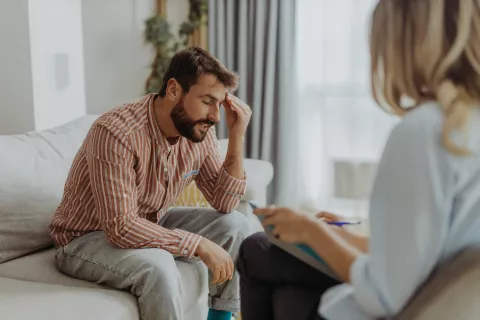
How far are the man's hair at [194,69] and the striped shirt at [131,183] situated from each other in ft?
0.40

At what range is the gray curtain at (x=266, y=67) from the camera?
3.66 metres

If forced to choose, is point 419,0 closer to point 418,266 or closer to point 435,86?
point 435,86

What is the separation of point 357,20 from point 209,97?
6.59 ft

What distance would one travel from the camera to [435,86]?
3.21 feet

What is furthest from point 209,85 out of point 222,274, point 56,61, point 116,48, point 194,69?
point 116,48

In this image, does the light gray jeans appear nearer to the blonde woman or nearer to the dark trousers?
the dark trousers

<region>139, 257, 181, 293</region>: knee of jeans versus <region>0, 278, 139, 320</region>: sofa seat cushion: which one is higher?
<region>139, 257, 181, 293</region>: knee of jeans

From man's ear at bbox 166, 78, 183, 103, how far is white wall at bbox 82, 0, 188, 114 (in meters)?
2.05

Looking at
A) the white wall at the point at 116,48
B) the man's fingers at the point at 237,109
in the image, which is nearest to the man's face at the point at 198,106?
the man's fingers at the point at 237,109

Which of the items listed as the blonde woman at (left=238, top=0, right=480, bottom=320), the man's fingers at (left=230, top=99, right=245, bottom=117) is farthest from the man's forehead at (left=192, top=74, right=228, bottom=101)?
the blonde woman at (left=238, top=0, right=480, bottom=320)

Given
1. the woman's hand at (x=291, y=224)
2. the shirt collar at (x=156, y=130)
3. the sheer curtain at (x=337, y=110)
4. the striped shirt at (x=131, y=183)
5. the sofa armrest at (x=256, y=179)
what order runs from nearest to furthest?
the woman's hand at (x=291, y=224)
the striped shirt at (x=131, y=183)
the shirt collar at (x=156, y=130)
the sofa armrest at (x=256, y=179)
the sheer curtain at (x=337, y=110)

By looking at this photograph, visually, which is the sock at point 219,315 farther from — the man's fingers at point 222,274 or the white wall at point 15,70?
the white wall at point 15,70

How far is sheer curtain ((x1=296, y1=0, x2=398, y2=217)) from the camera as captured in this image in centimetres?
361

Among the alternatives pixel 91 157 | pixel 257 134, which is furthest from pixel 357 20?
pixel 91 157
